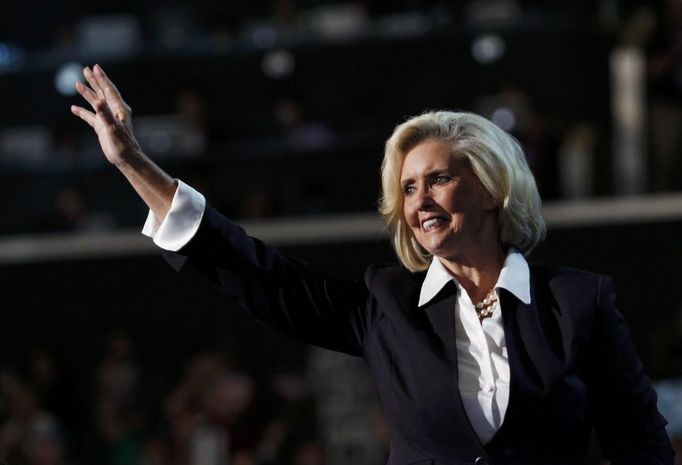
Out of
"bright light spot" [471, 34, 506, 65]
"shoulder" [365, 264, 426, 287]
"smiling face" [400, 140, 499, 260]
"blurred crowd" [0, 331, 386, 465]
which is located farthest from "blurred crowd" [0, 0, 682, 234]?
"smiling face" [400, 140, 499, 260]

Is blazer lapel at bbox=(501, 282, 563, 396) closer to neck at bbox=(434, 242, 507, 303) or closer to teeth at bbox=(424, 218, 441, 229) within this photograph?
neck at bbox=(434, 242, 507, 303)

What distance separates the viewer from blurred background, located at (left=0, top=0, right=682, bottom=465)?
6.96m

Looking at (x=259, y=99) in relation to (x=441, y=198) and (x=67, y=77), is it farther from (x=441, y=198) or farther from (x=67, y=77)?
(x=441, y=198)

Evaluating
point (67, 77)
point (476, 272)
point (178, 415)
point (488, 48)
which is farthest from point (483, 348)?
point (67, 77)

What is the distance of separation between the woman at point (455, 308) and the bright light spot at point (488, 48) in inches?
258

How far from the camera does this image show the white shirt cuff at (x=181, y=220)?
2102mm

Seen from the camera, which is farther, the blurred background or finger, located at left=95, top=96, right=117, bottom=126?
the blurred background

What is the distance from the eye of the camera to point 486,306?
2178mm

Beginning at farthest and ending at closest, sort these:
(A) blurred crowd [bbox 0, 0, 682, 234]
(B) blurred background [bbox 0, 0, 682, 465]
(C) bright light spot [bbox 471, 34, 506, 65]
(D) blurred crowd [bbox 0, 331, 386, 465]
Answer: (C) bright light spot [bbox 471, 34, 506, 65] → (A) blurred crowd [bbox 0, 0, 682, 234] → (B) blurred background [bbox 0, 0, 682, 465] → (D) blurred crowd [bbox 0, 331, 386, 465]

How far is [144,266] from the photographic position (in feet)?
24.9

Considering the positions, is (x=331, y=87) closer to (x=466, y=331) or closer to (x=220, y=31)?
(x=220, y=31)

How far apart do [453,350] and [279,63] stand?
696 centimetres

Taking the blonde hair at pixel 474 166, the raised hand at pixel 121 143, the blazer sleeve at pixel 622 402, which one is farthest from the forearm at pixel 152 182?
the blazer sleeve at pixel 622 402

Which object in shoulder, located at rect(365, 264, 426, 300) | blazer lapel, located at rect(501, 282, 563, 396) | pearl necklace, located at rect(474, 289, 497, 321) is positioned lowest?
blazer lapel, located at rect(501, 282, 563, 396)
